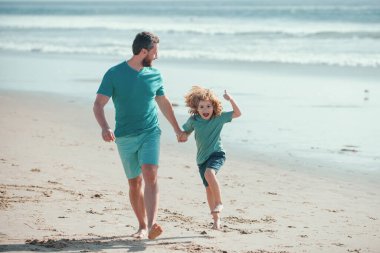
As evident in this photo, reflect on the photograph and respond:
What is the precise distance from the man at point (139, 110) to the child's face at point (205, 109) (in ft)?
1.93

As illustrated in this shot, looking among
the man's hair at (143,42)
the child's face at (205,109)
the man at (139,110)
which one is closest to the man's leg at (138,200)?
the man at (139,110)

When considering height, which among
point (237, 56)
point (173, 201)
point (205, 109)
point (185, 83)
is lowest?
point (173, 201)

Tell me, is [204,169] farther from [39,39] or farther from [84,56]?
[39,39]

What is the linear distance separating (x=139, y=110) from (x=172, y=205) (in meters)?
1.64

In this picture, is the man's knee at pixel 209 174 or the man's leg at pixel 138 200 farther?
the man's knee at pixel 209 174

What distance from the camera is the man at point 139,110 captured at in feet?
18.9

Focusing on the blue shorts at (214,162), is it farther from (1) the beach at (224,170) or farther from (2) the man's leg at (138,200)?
(2) the man's leg at (138,200)

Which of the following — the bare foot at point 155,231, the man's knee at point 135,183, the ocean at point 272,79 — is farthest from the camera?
the ocean at point 272,79

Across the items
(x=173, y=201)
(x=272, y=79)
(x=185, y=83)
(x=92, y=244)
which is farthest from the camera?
(x=272, y=79)

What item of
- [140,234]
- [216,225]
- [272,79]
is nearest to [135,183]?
[140,234]

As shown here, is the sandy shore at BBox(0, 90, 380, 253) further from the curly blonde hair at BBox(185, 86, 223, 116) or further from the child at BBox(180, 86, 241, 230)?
the curly blonde hair at BBox(185, 86, 223, 116)

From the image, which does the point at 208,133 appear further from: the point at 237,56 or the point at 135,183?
the point at 237,56

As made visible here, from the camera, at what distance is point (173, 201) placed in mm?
7340

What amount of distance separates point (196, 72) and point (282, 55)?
19.7 ft
